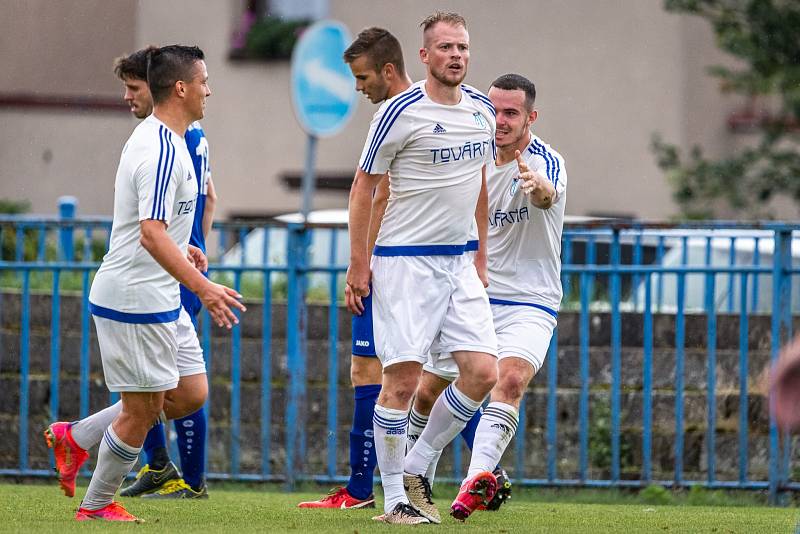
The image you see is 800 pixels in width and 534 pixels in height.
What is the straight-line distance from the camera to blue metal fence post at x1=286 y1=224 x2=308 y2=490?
10047 millimetres

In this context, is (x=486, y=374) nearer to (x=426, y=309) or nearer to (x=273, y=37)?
(x=426, y=309)

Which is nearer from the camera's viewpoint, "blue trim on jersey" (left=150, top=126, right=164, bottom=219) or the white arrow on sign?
"blue trim on jersey" (left=150, top=126, right=164, bottom=219)

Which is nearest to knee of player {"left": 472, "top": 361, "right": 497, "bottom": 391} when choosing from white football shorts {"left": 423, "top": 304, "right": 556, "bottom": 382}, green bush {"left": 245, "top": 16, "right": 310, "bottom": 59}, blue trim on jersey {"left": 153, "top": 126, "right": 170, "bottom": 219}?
white football shorts {"left": 423, "top": 304, "right": 556, "bottom": 382}

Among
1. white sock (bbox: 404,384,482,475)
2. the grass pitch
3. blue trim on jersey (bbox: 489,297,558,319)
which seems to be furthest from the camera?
blue trim on jersey (bbox: 489,297,558,319)

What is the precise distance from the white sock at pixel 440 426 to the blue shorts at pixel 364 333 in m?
0.49

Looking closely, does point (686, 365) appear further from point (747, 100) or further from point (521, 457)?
point (747, 100)

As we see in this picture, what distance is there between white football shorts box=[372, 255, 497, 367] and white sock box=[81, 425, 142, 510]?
45.8 inches

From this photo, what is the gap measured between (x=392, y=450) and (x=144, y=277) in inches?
50.6

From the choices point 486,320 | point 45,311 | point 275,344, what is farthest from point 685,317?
point 45,311

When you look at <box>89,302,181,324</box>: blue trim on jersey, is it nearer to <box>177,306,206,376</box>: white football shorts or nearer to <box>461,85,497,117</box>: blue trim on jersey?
→ <box>177,306,206,376</box>: white football shorts

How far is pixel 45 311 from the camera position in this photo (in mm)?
10680

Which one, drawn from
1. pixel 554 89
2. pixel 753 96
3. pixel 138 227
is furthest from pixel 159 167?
pixel 554 89

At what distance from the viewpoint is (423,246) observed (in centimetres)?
687

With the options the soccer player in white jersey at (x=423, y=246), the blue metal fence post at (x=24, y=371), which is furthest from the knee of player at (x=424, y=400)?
the blue metal fence post at (x=24, y=371)
